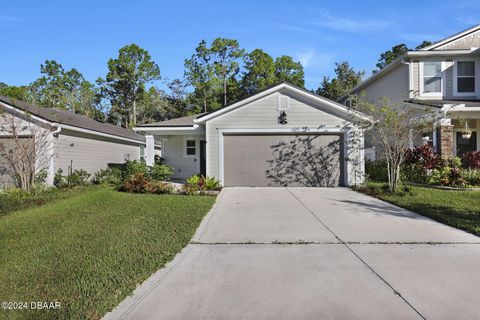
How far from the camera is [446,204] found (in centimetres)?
840

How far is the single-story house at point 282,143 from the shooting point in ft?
Answer: 41.5

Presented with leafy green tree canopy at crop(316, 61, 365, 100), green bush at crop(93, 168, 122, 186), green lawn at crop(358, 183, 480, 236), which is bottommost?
green lawn at crop(358, 183, 480, 236)

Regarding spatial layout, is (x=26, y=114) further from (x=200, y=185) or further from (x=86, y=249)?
(x=86, y=249)

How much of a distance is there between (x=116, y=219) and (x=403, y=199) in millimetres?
7827

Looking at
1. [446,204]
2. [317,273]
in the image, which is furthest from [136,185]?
[446,204]

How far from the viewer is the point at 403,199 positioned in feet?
30.2

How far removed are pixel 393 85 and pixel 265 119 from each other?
8409mm

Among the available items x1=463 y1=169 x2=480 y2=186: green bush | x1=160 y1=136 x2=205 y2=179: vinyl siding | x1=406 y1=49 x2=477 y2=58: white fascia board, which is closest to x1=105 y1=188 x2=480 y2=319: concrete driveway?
x1=463 y1=169 x2=480 y2=186: green bush

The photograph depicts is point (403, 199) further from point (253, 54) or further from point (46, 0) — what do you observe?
point (253, 54)

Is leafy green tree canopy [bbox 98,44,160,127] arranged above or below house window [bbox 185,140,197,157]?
above

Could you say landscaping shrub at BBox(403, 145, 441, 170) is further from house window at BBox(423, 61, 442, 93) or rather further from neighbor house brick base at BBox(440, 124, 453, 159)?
house window at BBox(423, 61, 442, 93)

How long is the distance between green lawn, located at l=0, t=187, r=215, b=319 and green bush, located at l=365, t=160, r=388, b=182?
27.9 feet

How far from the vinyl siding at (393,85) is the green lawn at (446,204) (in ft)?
19.7

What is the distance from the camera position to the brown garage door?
1282 cm
